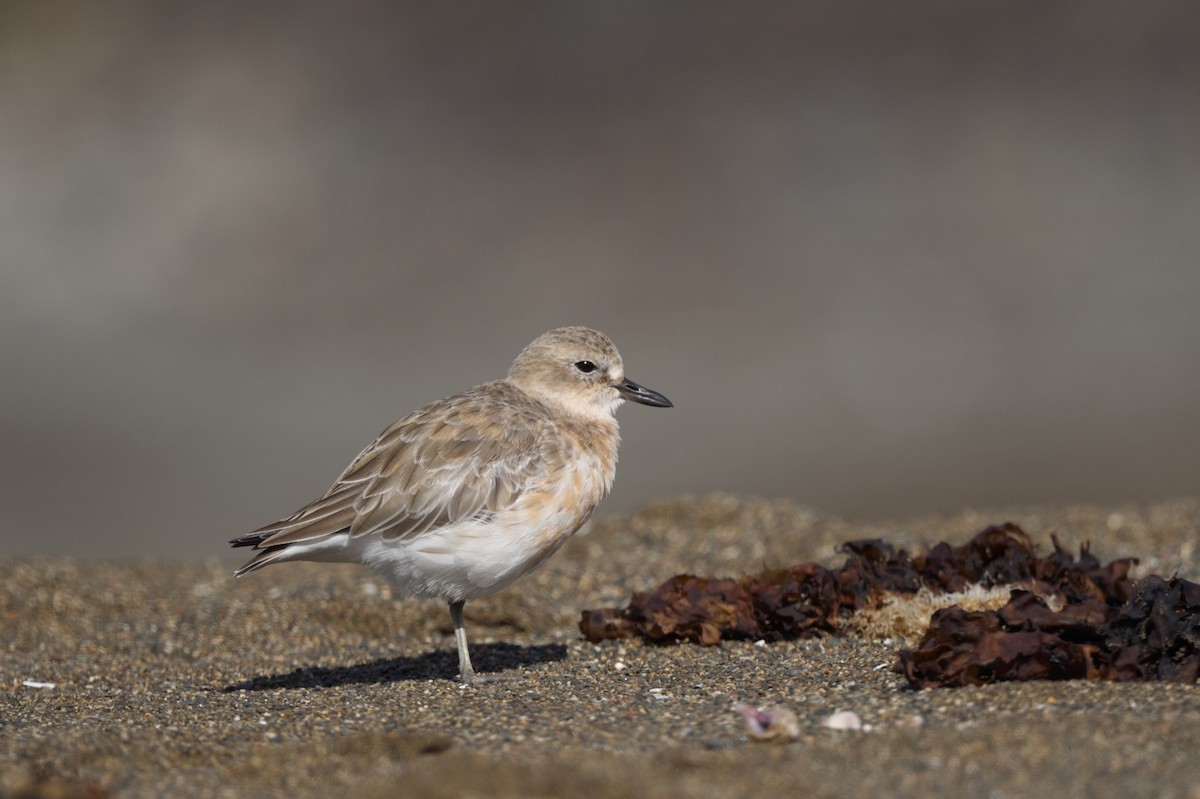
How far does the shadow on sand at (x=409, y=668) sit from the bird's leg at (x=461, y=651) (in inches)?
6.9

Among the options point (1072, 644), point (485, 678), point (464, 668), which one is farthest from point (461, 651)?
point (1072, 644)

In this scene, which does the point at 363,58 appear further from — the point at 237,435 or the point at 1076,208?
the point at 1076,208

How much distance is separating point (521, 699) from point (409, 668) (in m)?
1.60

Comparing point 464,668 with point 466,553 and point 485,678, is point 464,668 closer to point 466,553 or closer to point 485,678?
point 485,678

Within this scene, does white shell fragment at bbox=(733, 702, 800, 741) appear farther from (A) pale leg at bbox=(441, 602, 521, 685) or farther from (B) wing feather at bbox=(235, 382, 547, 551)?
(B) wing feather at bbox=(235, 382, 547, 551)

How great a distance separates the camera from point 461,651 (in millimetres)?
7539

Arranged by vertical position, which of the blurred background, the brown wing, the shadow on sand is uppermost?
the blurred background

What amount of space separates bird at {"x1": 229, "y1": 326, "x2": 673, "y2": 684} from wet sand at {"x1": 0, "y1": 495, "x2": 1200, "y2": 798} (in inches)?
23.7

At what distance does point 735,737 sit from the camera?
5.55 m

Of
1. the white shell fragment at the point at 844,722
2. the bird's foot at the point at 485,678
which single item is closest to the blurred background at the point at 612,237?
the bird's foot at the point at 485,678

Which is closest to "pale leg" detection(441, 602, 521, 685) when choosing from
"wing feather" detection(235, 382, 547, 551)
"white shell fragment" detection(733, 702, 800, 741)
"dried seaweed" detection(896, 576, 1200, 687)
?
"wing feather" detection(235, 382, 547, 551)

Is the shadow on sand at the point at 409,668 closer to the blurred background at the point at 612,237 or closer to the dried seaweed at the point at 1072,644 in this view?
the dried seaweed at the point at 1072,644

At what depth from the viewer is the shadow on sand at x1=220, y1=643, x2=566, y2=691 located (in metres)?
7.68

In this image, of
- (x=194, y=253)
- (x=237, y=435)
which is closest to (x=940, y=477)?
(x=237, y=435)
